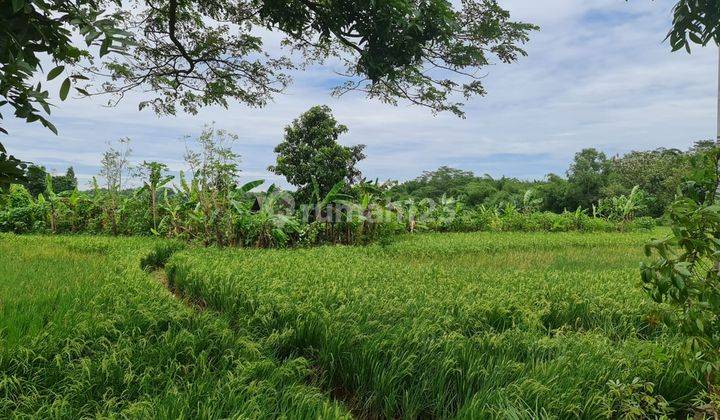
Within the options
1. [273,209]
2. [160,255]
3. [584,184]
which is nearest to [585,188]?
[584,184]

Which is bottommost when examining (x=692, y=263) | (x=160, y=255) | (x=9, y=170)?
(x=160, y=255)

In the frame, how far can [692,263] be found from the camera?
2.43 metres

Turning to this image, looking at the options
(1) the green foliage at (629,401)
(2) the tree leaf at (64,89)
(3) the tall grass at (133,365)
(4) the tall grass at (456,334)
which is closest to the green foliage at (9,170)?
(2) the tree leaf at (64,89)

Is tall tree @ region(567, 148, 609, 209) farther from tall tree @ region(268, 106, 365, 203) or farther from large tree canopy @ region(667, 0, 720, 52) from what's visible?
large tree canopy @ region(667, 0, 720, 52)

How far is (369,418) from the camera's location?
128 inches

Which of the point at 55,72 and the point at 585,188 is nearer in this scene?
the point at 55,72

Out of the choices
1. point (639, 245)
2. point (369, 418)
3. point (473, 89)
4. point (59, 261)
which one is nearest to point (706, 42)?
point (473, 89)

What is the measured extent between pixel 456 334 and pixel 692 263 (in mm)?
1719

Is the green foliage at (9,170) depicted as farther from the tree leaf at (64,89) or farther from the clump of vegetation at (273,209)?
the clump of vegetation at (273,209)

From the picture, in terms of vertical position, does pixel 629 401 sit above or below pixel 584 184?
below

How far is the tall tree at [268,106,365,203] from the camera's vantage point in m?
17.2

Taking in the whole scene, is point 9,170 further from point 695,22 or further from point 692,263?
point 695,22

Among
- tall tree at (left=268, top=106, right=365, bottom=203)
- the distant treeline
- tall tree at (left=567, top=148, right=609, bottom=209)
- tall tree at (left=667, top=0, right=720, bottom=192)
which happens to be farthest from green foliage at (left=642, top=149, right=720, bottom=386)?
tall tree at (left=567, top=148, right=609, bottom=209)

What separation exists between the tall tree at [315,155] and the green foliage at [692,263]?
48.4 feet
